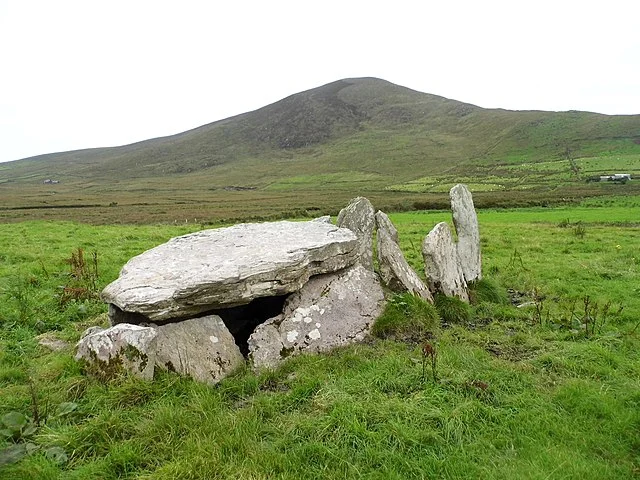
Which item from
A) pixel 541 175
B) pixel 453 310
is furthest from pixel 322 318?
pixel 541 175

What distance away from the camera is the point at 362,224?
1393 centimetres

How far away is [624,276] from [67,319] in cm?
1787

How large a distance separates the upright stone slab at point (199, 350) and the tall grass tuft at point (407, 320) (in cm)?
342

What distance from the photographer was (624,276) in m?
15.8

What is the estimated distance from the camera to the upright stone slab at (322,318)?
368 inches

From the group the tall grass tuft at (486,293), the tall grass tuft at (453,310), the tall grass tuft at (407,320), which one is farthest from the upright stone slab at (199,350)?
the tall grass tuft at (486,293)

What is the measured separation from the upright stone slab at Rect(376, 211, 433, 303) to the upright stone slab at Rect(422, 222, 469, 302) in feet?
1.36

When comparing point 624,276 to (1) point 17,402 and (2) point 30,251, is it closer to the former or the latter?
(1) point 17,402

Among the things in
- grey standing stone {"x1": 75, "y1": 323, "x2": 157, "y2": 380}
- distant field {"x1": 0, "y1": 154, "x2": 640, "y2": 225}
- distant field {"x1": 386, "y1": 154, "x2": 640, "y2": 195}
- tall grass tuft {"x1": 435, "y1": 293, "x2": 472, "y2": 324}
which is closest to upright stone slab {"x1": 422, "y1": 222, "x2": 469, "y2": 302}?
tall grass tuft {"x1": 435, "y1": 293, "x2": 472, "y2": 324}

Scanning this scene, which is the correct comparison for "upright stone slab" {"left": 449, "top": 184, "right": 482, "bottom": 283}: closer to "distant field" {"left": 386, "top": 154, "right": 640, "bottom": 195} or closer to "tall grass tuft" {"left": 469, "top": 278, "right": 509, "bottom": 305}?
"tall grass tuft" {"left": 469, "top": 278, "right": 509, "bottom": 305}

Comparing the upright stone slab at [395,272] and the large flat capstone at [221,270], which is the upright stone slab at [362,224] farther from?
the large flat capstone at [221,270]

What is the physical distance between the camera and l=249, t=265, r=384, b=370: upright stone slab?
9352 mm

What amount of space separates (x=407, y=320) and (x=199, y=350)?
474cm

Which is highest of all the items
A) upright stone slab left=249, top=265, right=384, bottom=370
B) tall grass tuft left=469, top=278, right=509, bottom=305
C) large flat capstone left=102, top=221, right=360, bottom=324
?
large flat capstone left=102, top=221, right=360, bottom=324
